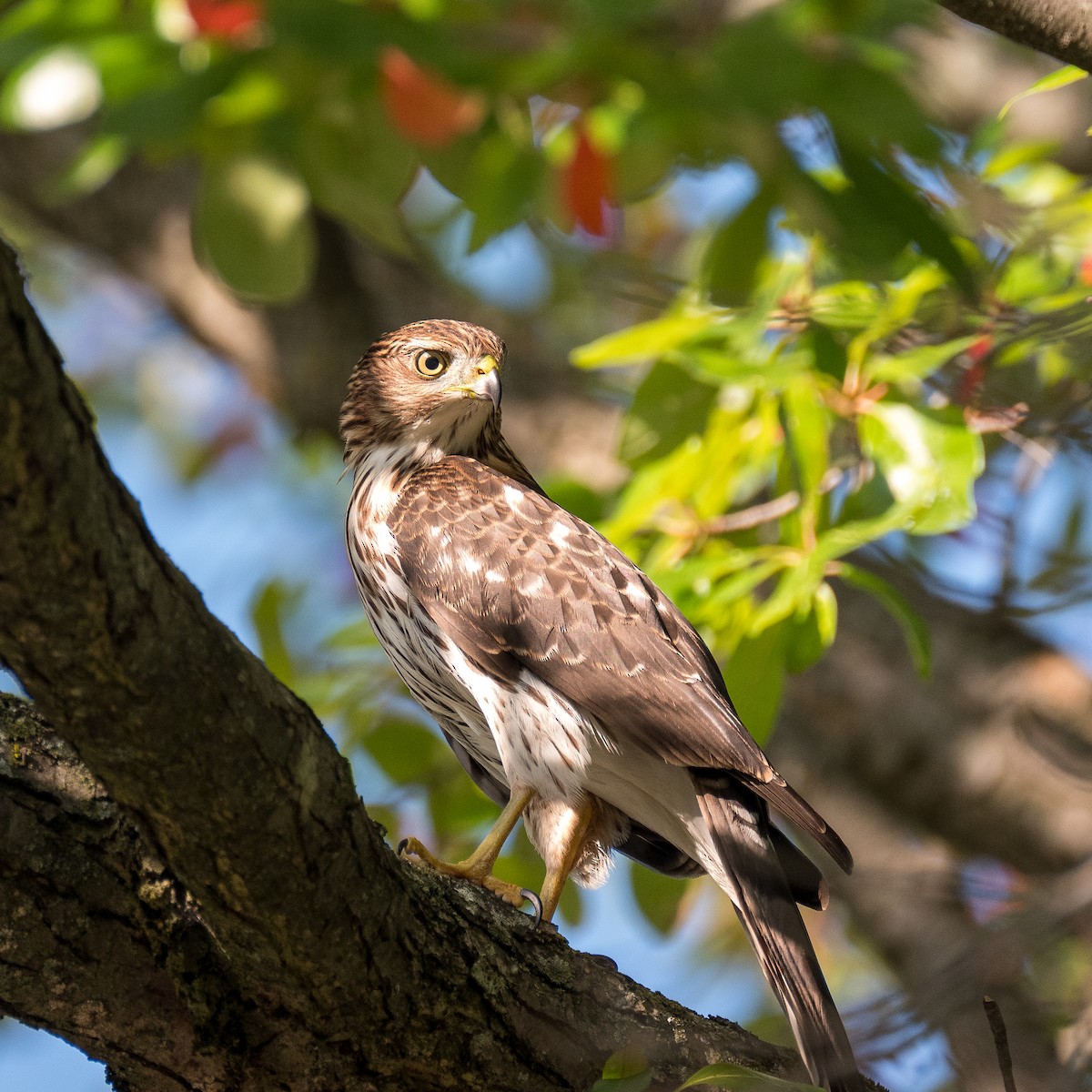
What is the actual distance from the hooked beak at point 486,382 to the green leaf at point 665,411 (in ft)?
1.41

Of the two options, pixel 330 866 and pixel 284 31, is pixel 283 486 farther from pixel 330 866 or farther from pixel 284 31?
pixel 330 866

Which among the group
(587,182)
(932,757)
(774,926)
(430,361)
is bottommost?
(932,757)

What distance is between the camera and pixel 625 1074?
2.70 metres

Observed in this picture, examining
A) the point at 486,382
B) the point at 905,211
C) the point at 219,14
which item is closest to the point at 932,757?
the point at 486,382

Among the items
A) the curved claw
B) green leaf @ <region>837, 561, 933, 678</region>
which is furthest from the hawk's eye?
the curved claw

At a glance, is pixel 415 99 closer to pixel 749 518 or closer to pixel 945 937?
pixel 749 518

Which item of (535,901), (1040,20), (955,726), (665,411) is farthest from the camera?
(955,726)

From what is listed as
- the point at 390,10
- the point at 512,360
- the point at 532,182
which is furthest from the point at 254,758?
the point at 512,360

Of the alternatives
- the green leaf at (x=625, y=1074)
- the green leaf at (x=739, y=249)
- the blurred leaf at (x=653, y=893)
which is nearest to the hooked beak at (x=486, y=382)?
the green leaf at (x=739, y=249)

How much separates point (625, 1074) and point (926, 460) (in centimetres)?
186

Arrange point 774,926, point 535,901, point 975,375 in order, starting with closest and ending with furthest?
1. point 774,926
2. point 535,901
3. point 975,375

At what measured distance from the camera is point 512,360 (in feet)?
23.0

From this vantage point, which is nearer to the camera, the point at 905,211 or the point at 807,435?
the point at 905,211

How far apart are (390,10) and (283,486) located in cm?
576
